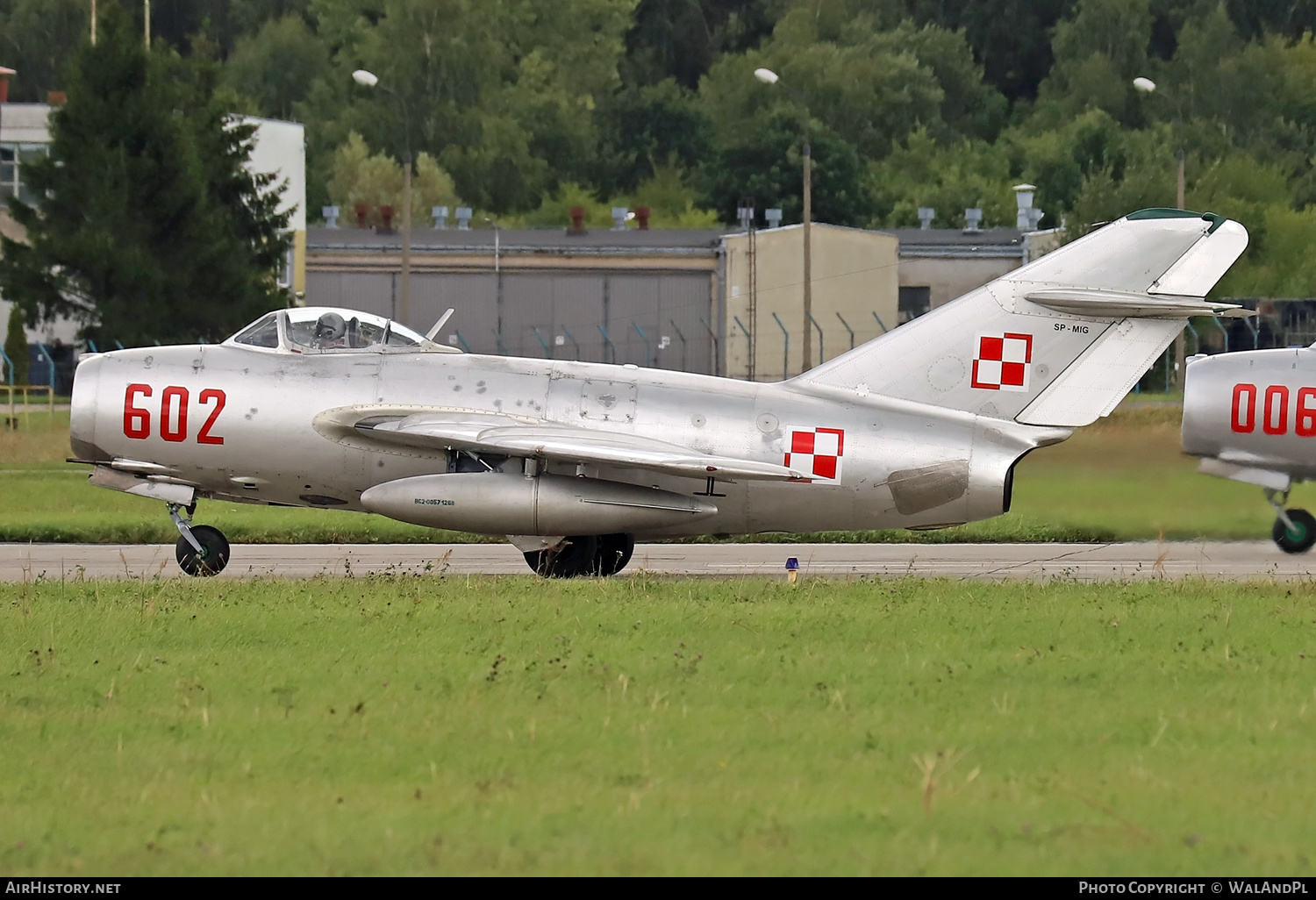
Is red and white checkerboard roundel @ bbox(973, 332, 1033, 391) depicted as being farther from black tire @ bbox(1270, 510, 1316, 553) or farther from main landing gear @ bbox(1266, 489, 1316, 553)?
black tire @ bbox(1270, 510, 1316, 553)

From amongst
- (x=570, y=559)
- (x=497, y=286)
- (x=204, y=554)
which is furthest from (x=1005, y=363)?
(x=497, y=286)

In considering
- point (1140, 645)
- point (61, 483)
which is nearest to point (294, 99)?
point (61, 483)

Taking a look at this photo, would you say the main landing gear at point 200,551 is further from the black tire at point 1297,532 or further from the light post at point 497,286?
the light post at point 497,286

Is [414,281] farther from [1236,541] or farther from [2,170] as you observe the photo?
[1236,541]

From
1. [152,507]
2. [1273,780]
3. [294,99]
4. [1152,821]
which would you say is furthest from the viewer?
[294,99]

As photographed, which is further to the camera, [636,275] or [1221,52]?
[1221,52]

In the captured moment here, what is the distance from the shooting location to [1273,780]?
28.0 ft

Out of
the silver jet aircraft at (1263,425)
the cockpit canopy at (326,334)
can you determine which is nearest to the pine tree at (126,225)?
the cockpit canopy at (326,334)

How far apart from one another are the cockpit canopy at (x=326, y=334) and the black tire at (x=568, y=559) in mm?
2292

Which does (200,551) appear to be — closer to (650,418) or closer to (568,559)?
(568,559)

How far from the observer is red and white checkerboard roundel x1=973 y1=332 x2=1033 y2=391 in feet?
57.5

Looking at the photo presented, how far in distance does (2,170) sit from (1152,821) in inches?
2572

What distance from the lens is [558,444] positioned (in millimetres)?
16656

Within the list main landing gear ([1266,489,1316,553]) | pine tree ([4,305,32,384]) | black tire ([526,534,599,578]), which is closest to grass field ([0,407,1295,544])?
main landing gear ([1266,489,1316,553])
